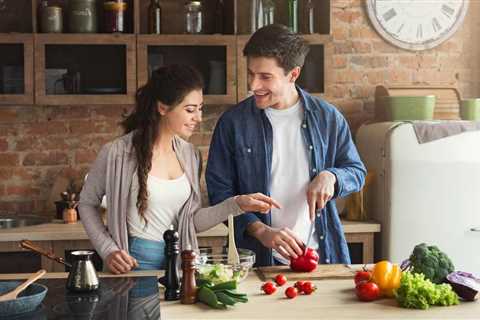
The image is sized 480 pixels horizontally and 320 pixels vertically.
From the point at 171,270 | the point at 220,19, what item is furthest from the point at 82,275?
the point at 220,19

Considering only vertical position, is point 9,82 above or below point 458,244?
above

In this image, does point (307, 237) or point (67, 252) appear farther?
point (67, 252)

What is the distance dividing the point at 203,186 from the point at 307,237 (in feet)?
5.72

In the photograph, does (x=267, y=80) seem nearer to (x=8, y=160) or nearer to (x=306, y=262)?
(x=306, y=262)

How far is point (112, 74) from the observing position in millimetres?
4594

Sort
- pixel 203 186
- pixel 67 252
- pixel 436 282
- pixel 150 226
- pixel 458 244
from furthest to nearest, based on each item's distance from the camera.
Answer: pixel 203 186
pixel 458 244
pixel 67 252
pixel 150 226
pixel 436 282

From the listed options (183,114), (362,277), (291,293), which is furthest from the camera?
(183,114)

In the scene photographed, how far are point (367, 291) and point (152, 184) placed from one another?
40.5 inches

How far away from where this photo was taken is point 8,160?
474 cm

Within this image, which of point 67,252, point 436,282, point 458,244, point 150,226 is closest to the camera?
point 436,282

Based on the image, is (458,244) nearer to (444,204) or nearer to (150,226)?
(444,204)

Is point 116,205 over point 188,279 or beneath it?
over

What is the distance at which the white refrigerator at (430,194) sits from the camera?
Answer: 4.35 m

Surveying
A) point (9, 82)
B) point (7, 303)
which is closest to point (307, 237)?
point (7, 303)
